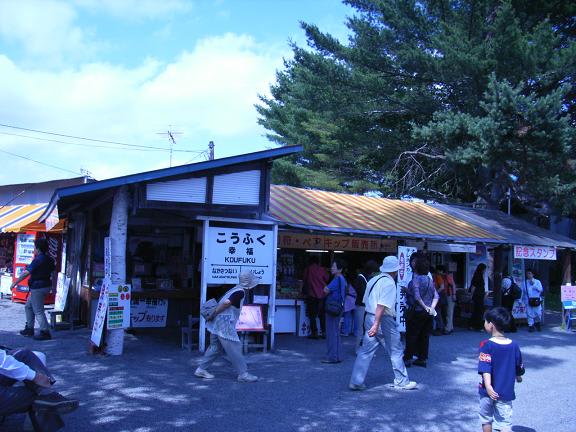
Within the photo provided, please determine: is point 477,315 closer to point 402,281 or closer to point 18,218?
point 402,281

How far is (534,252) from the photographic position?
48.1ft

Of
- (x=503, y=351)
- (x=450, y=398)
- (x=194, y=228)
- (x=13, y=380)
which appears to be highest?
(x=194, y=228)

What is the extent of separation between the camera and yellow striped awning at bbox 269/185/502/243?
11086 mm

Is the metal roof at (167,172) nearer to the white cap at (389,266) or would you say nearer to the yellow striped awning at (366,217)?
the yellow striped awning at (366,217)

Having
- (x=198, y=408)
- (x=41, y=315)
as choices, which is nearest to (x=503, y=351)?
(x=198, y=408)

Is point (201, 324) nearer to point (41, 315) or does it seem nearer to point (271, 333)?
point (271, 333)

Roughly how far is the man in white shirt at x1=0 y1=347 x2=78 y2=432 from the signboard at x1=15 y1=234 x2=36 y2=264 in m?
11.9

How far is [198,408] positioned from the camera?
6023 millimetres

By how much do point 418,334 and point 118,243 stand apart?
515 centimetres

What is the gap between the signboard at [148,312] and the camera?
11.2 m

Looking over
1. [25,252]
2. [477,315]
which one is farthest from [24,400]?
[25,252]

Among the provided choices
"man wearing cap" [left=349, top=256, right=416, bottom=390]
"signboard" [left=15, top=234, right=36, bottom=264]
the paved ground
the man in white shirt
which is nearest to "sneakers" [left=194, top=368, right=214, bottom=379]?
the paved ground

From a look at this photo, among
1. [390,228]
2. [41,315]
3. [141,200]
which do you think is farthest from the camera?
[390,228]

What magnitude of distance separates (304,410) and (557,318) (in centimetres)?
1511
